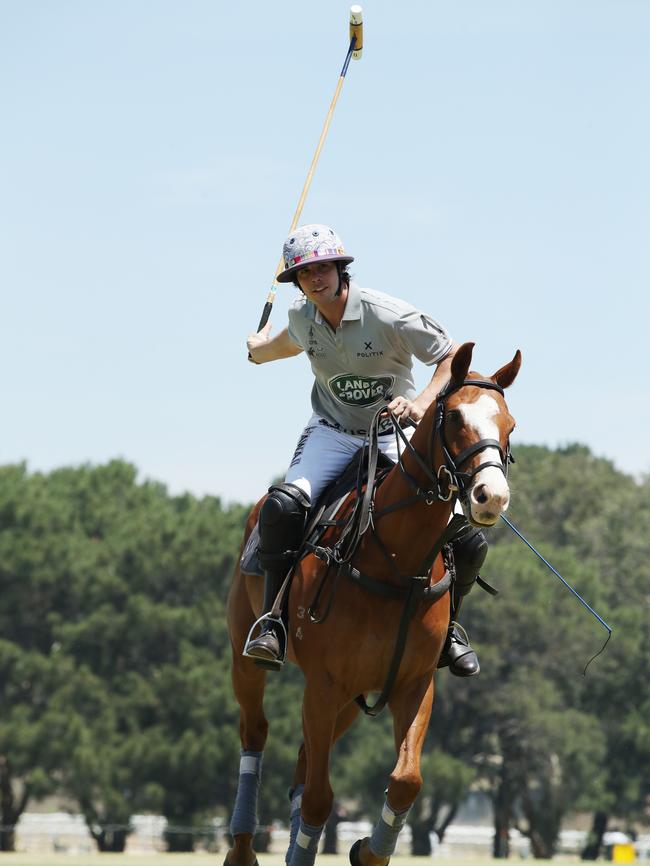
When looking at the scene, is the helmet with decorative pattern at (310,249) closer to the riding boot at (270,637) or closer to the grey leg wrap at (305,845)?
the riding boot at (270,637)

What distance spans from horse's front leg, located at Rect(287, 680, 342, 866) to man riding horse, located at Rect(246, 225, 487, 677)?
549 mm

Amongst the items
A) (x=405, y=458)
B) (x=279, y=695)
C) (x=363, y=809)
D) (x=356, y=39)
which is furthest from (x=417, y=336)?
(x=363, y=809)

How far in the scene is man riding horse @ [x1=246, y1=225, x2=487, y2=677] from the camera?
895cm

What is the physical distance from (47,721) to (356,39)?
33.0m

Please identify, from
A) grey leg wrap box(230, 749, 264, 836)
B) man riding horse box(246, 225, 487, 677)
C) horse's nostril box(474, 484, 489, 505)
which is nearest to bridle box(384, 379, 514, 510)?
horse's nostril box(474, 484, 489, 505)

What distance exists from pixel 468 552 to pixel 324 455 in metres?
1.11

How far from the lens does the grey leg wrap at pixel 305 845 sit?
8.78 m

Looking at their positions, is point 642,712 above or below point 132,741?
above

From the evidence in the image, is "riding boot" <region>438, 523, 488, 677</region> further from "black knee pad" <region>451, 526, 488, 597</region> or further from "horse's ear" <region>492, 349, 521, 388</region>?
"horse's ear" <region>492, 349, 521, 388</region>

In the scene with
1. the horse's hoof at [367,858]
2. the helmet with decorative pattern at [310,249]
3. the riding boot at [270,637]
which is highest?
the helmet with decorative pattern at [310,249]

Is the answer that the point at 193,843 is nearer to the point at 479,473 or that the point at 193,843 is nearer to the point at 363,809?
the point at 363,809

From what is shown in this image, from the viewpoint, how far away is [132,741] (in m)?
41.7

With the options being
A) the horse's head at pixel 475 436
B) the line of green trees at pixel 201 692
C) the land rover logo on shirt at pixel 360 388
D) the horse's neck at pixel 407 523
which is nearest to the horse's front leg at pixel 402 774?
the horse's neck at pixel 407 523

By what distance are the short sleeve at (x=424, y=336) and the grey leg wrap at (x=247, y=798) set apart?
364cm
